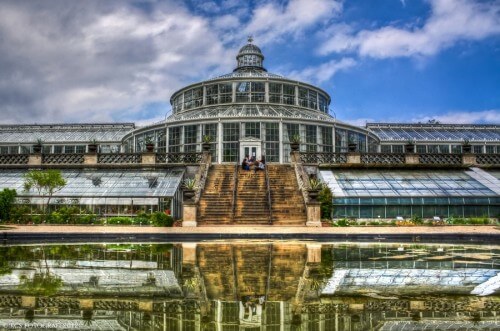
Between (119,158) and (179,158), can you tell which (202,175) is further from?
(119,158)

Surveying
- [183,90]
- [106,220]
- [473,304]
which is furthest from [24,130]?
[473,304]

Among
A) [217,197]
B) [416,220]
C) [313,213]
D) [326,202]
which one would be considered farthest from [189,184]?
[416,220]

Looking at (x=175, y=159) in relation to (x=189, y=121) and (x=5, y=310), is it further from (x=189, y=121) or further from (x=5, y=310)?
(x=5, y=310)

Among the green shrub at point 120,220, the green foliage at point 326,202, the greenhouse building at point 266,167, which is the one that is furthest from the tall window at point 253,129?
the green shrub at point 120,220

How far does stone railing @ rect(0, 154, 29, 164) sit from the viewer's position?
33000 mm

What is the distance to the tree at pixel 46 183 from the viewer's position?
85.6ft

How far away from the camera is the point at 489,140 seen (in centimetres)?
5112

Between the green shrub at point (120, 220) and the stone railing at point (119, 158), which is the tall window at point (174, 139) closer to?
the stone railing at point (119, 158)

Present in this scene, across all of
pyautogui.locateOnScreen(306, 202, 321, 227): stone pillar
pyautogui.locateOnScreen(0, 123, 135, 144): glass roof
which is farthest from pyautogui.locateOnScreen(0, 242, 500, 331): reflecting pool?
pyautogui.locateOnScreen(0, 123, 135, 144): glass roof

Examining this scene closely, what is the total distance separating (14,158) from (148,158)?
34.1ft

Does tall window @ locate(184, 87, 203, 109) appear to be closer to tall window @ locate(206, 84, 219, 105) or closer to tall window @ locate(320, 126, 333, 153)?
tall window @ locate(206, 84, 219, 105)

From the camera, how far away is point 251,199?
87.7 ft

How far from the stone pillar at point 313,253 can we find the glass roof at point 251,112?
83.1 ft

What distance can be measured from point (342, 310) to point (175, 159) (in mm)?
27509
